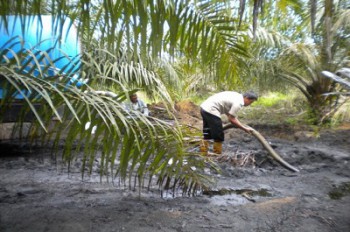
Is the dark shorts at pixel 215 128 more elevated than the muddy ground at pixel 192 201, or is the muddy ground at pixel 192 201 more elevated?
the dark shorts at pixel 215 128

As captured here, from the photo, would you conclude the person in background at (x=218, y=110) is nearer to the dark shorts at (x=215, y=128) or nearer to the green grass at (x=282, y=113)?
the dark shorts at (x=215, y=128)

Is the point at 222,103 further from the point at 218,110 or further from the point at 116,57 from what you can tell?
the point at 116,57

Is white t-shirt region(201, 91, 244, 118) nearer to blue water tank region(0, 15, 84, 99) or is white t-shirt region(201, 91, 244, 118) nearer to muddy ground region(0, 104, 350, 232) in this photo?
muddy ground region(0, 104, 350, 232)

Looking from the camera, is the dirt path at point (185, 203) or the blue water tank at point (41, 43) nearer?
the blue water tank at point (41, 43)

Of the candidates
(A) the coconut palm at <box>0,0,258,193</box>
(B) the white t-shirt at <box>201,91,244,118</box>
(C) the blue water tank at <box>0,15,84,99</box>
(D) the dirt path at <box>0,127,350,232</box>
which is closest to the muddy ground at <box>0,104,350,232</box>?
(D) the dirt path at <box>0,127,350,232</box>

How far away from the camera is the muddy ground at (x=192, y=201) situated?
2403mm

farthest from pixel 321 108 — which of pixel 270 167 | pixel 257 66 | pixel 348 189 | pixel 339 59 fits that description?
pixel 348 189

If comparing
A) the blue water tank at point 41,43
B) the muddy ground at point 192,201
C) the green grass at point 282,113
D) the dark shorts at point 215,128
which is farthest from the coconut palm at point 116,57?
the green grass at point 282,113

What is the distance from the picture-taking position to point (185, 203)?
9.57 ft

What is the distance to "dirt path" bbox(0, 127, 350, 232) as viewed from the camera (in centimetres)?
240

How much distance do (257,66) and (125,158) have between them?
5.75 metres

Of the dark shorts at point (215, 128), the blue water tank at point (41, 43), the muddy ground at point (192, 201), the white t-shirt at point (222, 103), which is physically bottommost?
the muddy ground at point (192, 201)

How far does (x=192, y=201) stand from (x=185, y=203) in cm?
10

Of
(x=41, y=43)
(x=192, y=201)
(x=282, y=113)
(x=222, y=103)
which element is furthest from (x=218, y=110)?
(x=282, y=113)
